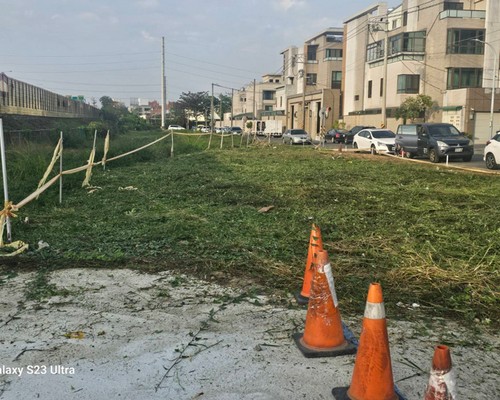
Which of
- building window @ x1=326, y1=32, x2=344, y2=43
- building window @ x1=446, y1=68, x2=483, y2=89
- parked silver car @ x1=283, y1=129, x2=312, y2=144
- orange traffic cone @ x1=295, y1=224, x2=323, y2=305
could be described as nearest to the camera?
orange traffic cone @ x1=295, y1=224, x2=323, y2=305

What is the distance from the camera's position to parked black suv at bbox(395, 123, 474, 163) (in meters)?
21.7

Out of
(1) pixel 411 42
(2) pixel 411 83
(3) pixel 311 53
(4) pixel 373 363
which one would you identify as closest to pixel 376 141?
(4) pixel 373 363

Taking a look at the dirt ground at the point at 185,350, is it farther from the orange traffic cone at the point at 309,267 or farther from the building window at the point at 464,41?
the building window at the point at 464,41

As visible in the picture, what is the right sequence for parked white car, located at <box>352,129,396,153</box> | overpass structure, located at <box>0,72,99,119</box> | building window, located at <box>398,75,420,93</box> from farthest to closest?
building window, located at <box>398,75,420,93</box>
parked white car, located at <box>352,129,396,153</box>
overpass structure, located at <box>0,72,99,119</box>

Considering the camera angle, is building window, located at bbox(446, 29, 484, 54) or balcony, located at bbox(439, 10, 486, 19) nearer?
balcony, located at bbox(439, 10, 486, 19)

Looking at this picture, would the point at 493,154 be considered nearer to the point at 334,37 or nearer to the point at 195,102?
the point at 334,37

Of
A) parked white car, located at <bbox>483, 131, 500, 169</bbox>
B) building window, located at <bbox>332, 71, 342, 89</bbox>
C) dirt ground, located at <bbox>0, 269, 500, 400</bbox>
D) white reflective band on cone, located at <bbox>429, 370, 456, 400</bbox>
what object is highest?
building window, located at <bbox>332, 71, 342, 89</bbox>

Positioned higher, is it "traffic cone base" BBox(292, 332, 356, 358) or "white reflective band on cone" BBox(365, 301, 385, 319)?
"white reflective band on cone" BBox(365, 301, 385, 319)

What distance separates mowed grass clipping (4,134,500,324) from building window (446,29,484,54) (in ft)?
143

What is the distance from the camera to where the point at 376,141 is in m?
28.1

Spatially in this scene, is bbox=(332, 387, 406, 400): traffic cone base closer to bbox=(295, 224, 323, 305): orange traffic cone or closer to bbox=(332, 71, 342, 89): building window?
bbox=(295, 224, 323, 305): orange traffic cone

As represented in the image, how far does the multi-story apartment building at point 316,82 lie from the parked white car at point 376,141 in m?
43.1

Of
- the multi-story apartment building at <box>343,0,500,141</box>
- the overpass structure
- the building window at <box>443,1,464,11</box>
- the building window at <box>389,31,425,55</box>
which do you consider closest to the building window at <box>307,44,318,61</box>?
the multi-story apartment building at <box>343,0,500,141</box>

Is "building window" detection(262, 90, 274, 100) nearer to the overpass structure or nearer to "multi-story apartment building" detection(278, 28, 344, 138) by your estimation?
"multi-story apartment building" detection(278, 28, 344, 138)
